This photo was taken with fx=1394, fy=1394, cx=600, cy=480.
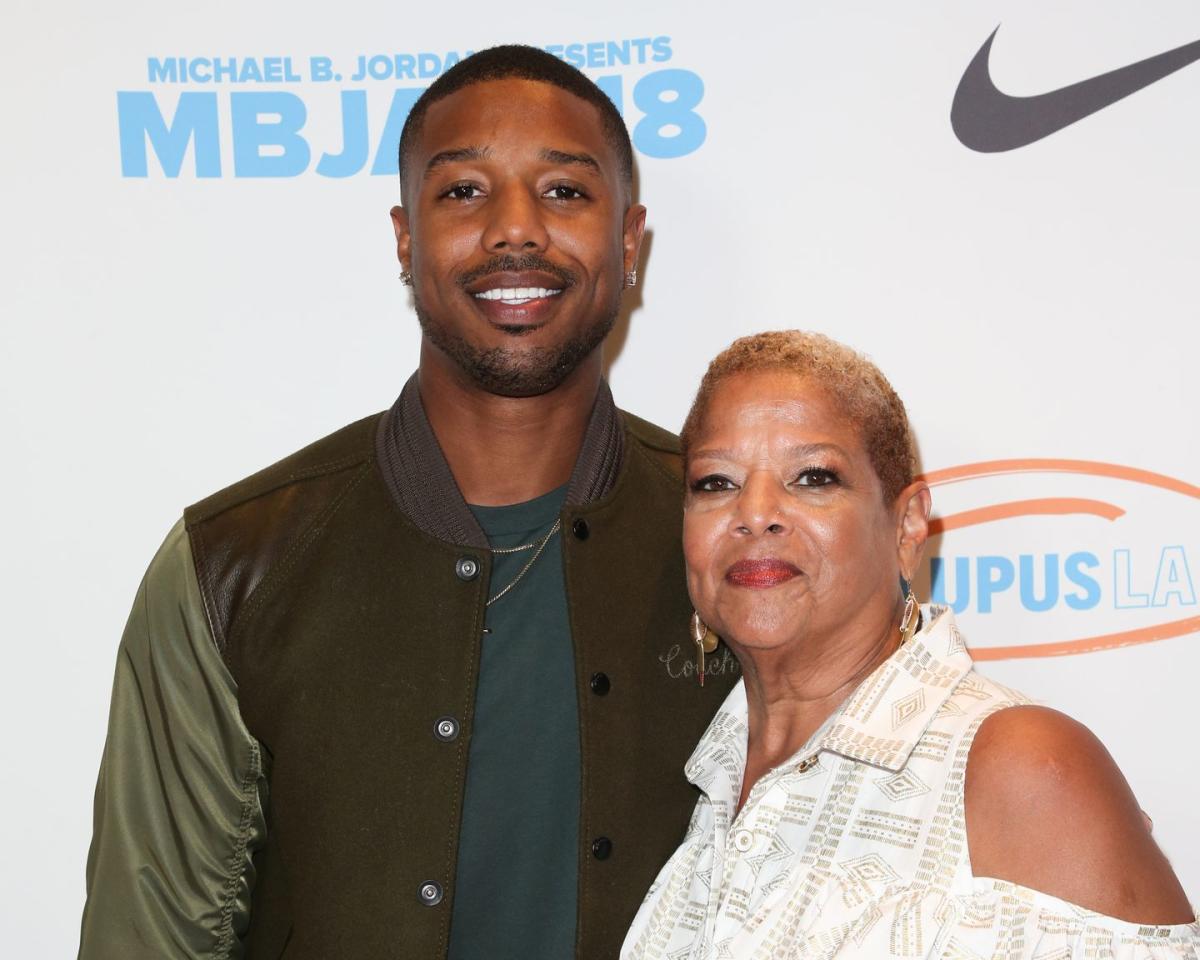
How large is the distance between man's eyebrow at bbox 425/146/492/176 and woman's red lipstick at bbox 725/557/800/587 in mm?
735

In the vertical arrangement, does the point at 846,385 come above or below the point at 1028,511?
above

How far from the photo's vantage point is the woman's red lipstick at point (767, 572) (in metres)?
1.71

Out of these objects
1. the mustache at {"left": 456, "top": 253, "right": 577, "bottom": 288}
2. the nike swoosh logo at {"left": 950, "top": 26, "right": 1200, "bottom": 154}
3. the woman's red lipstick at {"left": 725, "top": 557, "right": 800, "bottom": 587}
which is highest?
the nike swoosh logo at {"left": 950, "top": 26, "right": 1200, "bottom": 154}

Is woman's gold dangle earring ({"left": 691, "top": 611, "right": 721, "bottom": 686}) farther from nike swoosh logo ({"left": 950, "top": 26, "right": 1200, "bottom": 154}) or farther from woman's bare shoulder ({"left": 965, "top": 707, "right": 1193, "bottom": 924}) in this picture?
nike swoosh logo ({"left": 950, "top": 26, "right": 1200, "bottom": 154})

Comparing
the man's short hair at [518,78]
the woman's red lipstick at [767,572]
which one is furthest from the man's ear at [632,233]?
the woman's red lipstick at [767,572]

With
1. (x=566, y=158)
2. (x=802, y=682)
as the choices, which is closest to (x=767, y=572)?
(x=802, y=682)

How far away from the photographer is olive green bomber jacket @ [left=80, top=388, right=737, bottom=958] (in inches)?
75.2

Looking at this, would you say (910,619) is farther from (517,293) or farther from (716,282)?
(716,282)

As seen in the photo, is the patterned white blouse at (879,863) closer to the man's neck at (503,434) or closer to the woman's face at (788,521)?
the woman's face at (788,521)

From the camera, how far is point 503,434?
206cm

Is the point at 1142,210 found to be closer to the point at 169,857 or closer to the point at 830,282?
the point at 830,282

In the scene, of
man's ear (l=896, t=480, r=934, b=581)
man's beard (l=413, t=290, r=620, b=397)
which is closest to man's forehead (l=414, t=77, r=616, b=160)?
man's beard (l=413, t=290, r=620, b=397)

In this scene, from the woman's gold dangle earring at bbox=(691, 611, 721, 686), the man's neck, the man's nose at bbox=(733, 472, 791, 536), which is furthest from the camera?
the man's neck

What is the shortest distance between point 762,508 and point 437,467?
56 centimetres
